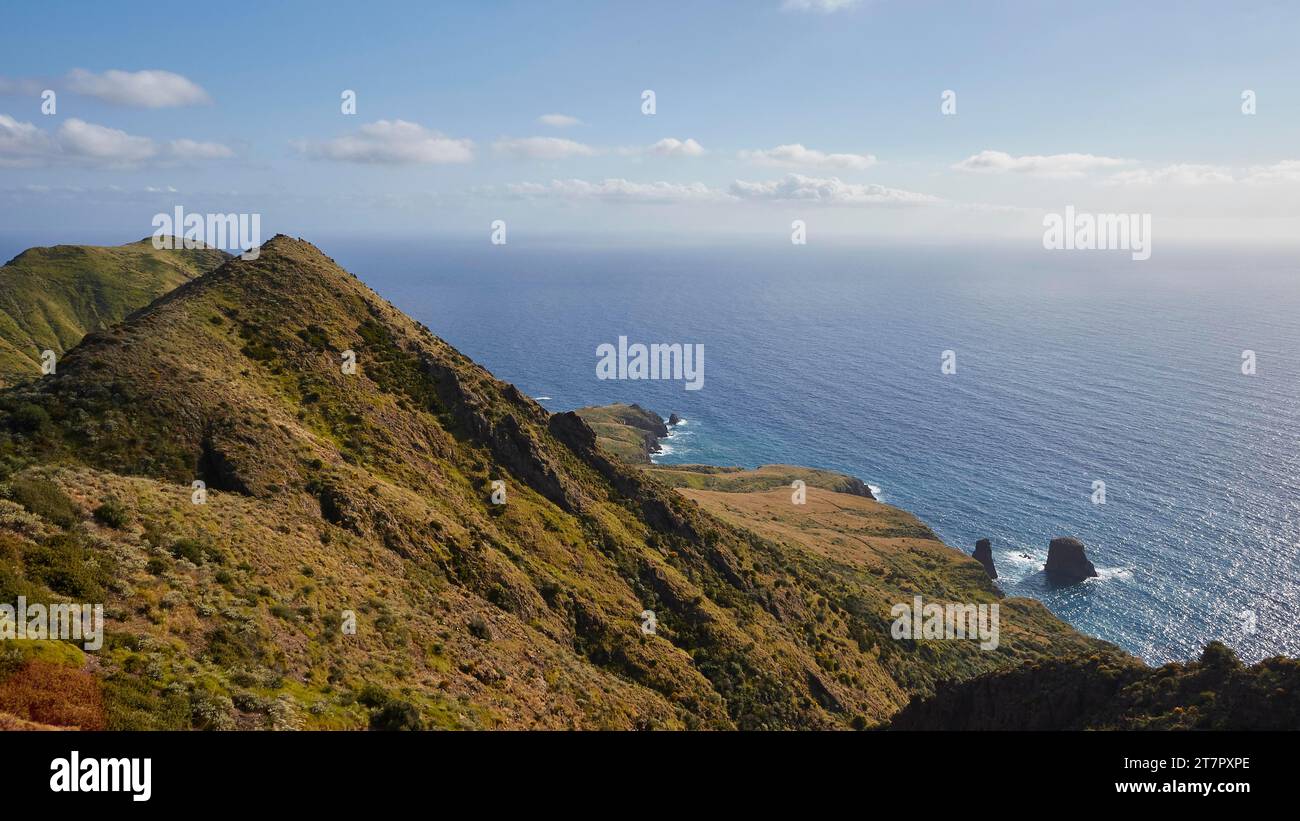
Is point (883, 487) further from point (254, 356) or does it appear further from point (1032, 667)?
point (254, 356)

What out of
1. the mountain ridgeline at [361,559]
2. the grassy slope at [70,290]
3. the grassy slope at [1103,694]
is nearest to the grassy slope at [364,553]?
the mountain ridgeline at [361,559]

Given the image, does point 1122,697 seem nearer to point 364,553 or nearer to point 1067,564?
point 364,553

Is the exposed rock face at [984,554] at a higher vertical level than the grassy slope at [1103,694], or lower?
lower

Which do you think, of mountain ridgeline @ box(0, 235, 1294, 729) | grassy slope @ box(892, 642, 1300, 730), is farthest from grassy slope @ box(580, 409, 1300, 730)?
mountain ridgeline @ box(0, 235, 1294, 729)

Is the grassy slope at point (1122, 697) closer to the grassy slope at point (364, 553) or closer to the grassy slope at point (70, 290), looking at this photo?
the grassy slope at point (364, 553)

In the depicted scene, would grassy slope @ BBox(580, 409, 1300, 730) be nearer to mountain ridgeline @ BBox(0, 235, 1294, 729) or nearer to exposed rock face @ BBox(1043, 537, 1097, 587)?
mountain ridgeline @ BBox(0, 235, 1294, 729)
